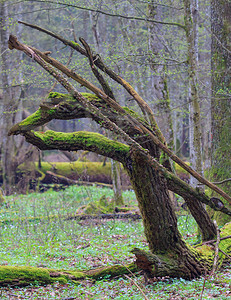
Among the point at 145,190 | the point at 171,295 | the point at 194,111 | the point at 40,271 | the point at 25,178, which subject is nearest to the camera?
the point at 171,295

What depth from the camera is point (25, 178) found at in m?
16.4

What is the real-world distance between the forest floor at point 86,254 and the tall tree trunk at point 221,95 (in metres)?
1.62

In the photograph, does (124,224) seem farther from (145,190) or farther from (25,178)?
(25,178)

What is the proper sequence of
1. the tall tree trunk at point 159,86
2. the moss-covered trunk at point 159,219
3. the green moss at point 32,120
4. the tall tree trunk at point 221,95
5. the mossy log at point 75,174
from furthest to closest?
1. the mossy log at point 75,174
2. the tall tree trunk at point 159,86
3. the tall tree trunk at point 221,95
4. the moss-covered trunk at point 159,219
5. the green moss at point 32,120

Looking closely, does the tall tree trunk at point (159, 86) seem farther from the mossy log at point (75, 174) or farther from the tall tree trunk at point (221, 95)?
the mossy log at point (75, 174)

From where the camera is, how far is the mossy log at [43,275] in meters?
5.04

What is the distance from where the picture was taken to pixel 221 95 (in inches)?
303

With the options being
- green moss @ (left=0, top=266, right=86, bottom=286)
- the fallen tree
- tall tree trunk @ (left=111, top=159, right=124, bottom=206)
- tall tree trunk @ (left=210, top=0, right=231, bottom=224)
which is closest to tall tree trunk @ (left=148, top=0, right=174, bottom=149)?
tall tree trunk @ (left=210, top=0, right=231, bottom=224)

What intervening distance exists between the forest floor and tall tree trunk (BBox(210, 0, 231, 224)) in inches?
63.7

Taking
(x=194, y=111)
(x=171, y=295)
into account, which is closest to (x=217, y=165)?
(x=194, y=111)

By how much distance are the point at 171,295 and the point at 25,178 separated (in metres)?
13.2

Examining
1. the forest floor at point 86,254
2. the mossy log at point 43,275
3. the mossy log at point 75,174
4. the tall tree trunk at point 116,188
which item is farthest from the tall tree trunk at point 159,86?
the mossy log at point 75,174

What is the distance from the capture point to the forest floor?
177 inches

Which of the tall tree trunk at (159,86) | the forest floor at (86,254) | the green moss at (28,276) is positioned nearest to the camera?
the forest floor at (86,254)
